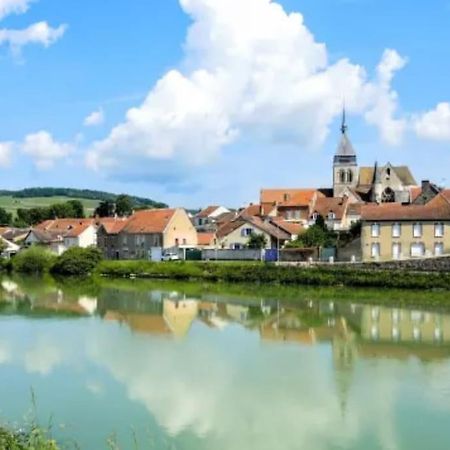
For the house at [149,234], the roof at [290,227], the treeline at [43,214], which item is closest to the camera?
the roof at [290,227]

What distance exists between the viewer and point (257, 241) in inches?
1945

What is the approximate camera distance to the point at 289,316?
95.5 ft

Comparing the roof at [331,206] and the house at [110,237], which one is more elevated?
the roof at [331,206]

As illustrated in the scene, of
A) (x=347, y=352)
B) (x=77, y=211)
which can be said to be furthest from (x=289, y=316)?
(x=77, y=211)

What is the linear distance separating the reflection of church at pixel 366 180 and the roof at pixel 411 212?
62.3ft

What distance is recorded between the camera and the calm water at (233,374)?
13.0 m

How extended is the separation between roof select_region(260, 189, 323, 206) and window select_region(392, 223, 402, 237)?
76.4ft

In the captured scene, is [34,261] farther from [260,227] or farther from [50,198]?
[50,198]

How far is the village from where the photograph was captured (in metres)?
41.0

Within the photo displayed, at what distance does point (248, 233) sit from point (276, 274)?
10.1 meters

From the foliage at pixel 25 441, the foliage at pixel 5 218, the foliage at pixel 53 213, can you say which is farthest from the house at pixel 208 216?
the foliage at pixel 25 441

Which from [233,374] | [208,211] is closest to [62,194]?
[208,211]

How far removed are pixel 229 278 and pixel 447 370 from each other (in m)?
26.2

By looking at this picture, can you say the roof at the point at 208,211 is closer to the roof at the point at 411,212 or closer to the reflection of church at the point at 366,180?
the reflection of church at the point at 366,180
